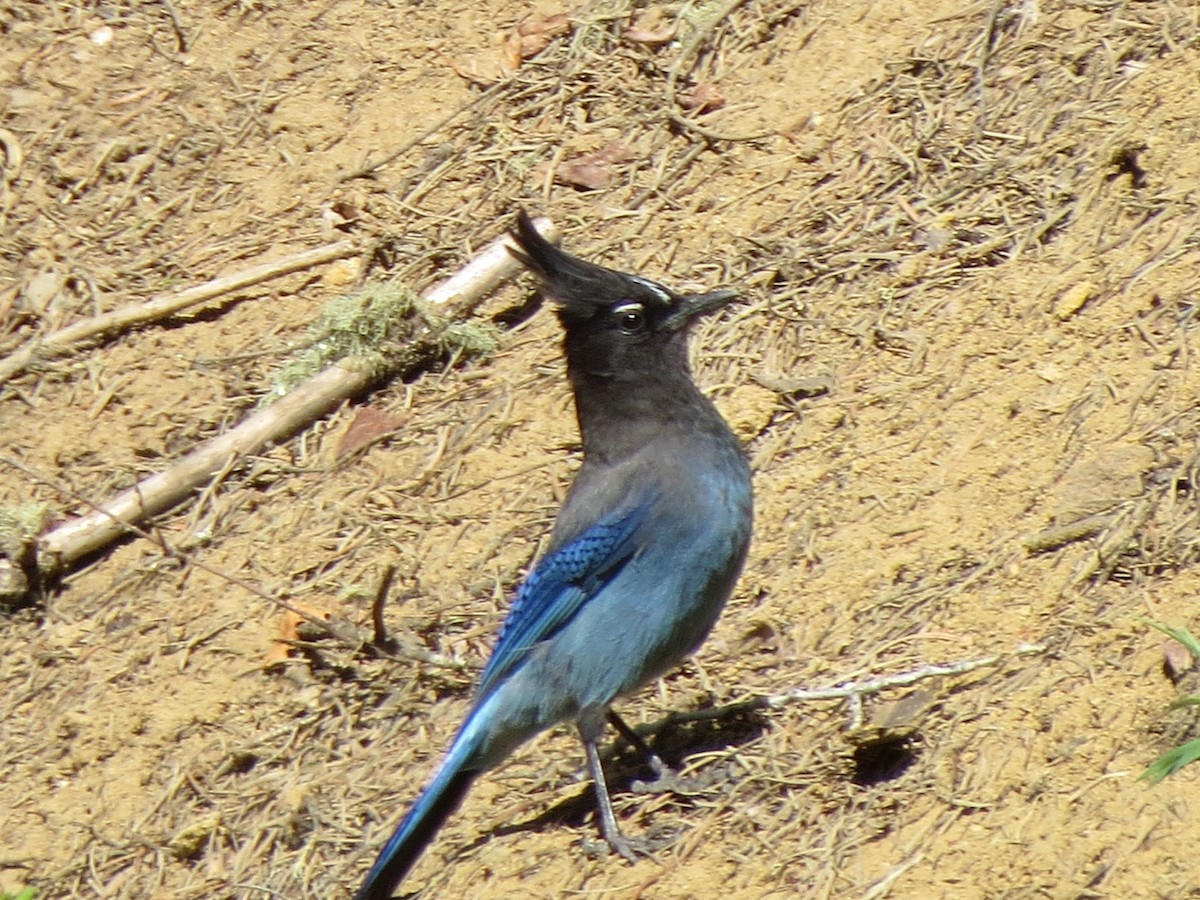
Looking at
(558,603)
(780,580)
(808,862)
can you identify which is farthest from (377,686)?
(808,862)

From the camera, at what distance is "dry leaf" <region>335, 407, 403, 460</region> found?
19.5 feet

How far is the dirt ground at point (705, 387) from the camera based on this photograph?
4.12 metres

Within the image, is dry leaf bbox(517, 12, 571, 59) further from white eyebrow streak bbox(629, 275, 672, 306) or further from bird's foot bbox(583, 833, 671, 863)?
bird's foot bbox(583, 833, 671, 863)

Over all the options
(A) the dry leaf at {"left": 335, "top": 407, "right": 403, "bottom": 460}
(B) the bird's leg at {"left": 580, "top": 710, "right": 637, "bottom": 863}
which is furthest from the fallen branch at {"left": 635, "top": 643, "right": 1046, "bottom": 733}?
(A) the dry leaf at {"left": 335, "top": 407, "right": 403, "bottom": 460}

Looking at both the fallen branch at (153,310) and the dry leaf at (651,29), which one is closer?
the fallen branch at (153,310)

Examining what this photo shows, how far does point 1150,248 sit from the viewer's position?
518 centimetres

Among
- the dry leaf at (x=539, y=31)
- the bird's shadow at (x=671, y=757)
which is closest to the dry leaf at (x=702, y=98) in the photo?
the dry leaf at (x=539, y=31)

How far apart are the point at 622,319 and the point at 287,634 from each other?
1.51m

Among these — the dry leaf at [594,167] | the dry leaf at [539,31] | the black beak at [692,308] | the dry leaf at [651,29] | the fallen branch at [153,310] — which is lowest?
the dry leaf at [594,167]

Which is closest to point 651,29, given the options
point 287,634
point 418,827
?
point 287,634

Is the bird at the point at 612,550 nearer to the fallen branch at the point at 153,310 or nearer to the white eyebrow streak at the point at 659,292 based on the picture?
the white eyebrow streak at the point at 659,292

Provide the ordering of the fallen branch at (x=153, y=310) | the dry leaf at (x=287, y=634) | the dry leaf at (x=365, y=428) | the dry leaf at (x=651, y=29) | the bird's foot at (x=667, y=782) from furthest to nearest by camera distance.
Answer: the dry leaf at (x=651, y=29) → the fallen branch at (x=153, y=310) → the dry leaf at (x=365, y=428) → the dry leaf at (x=287, y=634) → the bird's foot at (x=667, y=782)

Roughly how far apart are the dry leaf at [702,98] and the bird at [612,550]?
1817 mm

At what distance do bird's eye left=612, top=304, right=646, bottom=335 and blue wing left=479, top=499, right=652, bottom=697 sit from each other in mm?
532
